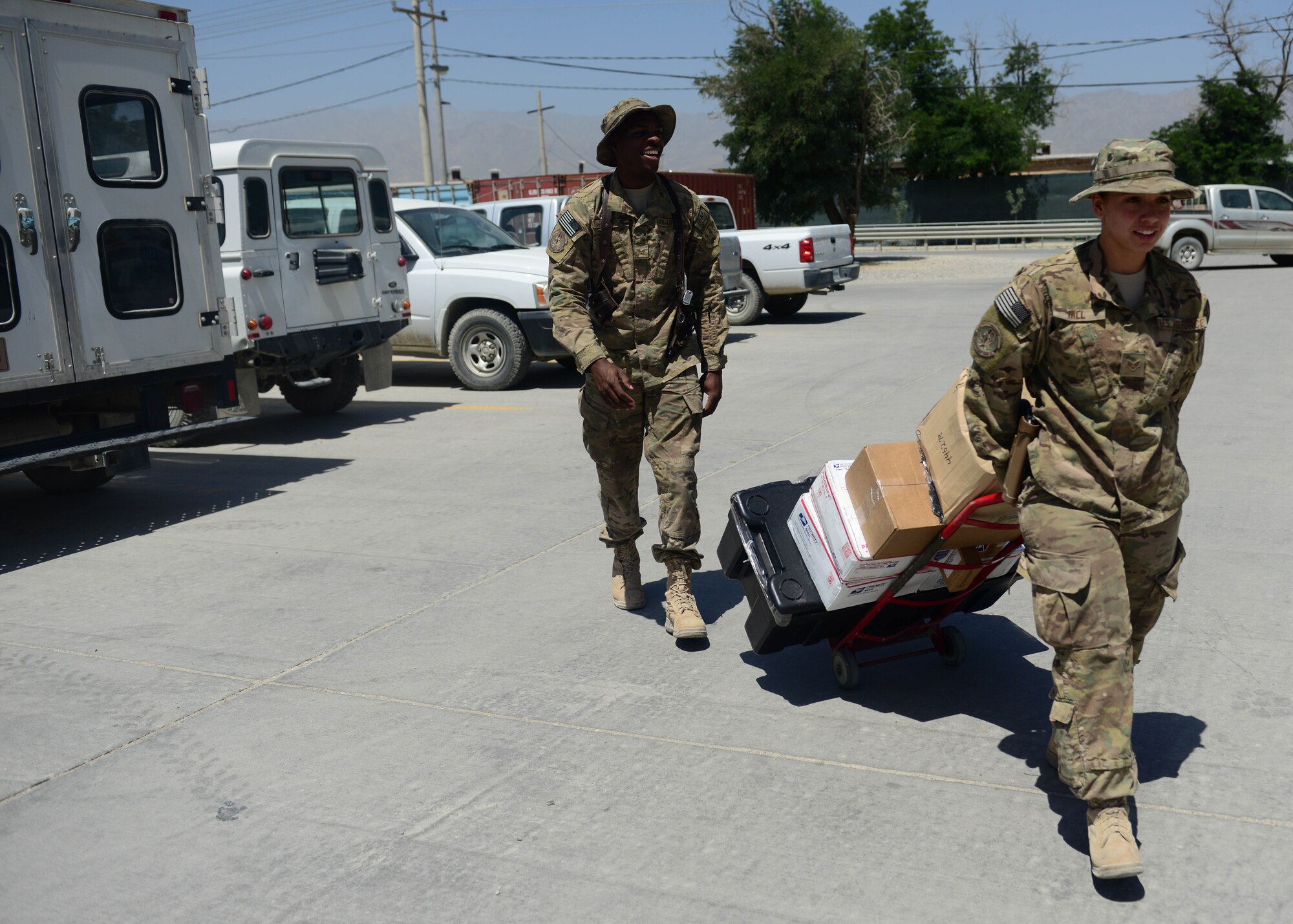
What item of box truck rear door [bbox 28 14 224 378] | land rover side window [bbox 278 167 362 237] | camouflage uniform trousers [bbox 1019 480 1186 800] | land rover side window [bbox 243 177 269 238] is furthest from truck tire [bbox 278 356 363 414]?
camouflage uniform trousers [bbox 1019 480 1186 800]

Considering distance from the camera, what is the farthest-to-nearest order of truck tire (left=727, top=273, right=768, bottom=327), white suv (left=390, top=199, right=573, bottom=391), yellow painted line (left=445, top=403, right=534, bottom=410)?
truck tire (left=727, top=273, right=768, bottom=327)
white suv (left=390, top=199, right=573, bottom=391)
yellow painted line (left=445, top=403, right=534, bottom=410)

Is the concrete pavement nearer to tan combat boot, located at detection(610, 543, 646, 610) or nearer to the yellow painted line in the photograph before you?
tan combat boot, located at detection(610, 543, 646, 610)

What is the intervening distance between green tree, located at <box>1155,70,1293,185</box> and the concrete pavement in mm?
37379

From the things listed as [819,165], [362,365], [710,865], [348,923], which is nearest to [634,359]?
[710,865]

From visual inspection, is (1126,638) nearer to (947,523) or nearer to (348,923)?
(947,523)

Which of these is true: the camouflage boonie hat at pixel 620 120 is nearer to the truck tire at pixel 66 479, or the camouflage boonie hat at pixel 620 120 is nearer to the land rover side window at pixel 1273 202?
the truck tire at pixel 66 479

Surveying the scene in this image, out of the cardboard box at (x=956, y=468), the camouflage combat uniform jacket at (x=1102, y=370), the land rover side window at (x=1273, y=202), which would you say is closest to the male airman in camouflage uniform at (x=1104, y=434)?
the camouflage combat uniform jacket at (x=1102, y=370)

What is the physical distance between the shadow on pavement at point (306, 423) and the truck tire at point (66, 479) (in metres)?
1.56

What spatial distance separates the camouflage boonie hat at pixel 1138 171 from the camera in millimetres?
2902

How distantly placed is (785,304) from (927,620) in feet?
47.9

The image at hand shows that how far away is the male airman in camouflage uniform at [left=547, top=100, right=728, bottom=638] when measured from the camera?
15.1ft

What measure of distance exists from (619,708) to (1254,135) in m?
43.1

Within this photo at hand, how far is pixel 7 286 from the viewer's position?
6.56 meters

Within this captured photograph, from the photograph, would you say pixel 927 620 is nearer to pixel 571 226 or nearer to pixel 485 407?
pixel 571 226
